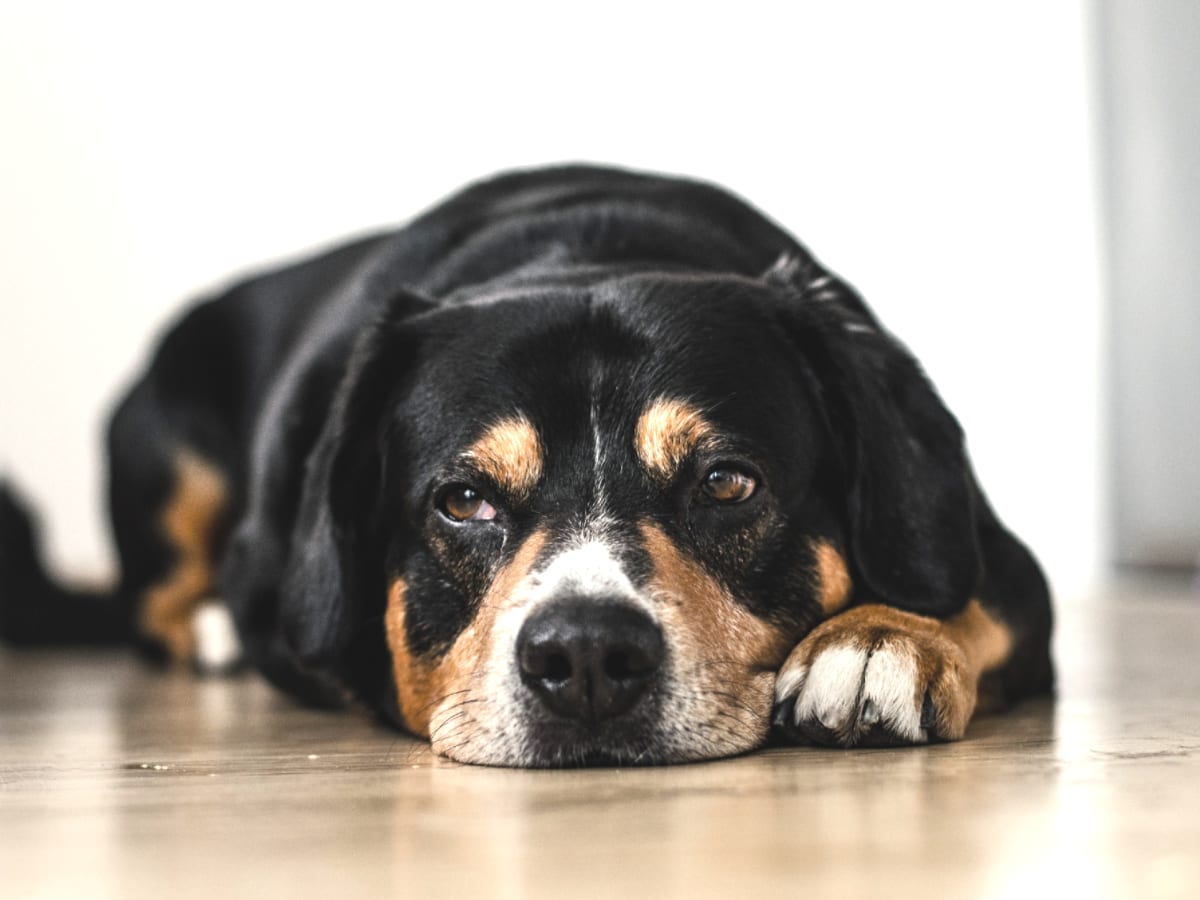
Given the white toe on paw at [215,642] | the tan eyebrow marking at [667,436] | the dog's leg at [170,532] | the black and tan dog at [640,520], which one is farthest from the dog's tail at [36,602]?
the tan eyebrow marking at [667,436]

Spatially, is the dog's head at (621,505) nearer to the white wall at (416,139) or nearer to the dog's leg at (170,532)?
the dog's leg at (170,532)

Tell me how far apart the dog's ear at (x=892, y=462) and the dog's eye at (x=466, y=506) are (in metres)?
0.61

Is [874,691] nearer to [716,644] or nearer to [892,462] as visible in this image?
[716,644]

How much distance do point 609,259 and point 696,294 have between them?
1.70ft

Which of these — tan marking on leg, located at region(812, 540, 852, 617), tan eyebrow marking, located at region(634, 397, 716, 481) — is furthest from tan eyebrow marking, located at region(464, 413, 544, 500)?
tan marking on leg, located at region(812, 540, 852, 617)

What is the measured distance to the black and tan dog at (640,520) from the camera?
2.33 m

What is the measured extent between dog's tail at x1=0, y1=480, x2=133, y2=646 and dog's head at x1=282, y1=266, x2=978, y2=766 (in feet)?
7.59

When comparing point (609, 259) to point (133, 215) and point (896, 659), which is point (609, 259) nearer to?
point (896, 659)

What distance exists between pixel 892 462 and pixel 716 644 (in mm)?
541

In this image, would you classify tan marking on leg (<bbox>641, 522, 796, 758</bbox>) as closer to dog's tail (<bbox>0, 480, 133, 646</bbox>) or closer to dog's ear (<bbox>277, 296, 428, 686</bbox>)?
dog's ear (<bbox>277, 296, 428, 686</bbox>)

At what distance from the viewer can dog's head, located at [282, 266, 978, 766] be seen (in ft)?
7.57

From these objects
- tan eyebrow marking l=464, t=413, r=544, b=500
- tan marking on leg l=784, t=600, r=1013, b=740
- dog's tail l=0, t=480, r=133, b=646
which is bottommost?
dog's tail l=0, t=480, r=133, b=646

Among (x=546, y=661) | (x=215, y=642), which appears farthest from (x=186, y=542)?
(x=546, y=661)

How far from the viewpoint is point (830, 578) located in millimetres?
2674
